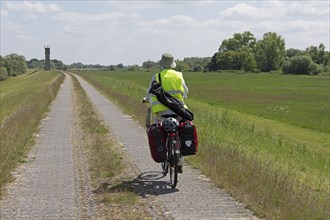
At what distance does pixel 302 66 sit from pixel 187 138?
400ft

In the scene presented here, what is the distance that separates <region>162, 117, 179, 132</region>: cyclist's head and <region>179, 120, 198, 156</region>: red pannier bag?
15cm

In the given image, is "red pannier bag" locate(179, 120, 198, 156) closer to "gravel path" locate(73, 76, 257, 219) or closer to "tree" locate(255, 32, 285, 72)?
"gravel path" locate(73, 76, 257, 219)

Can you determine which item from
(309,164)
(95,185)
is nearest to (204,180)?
(95,185)

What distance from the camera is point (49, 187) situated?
322 inches

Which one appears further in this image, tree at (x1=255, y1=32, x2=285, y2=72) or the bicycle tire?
tree at (x1=255, y1=32, x2=285, y2=72)

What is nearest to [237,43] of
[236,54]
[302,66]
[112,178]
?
[236,54]

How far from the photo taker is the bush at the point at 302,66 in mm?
122750

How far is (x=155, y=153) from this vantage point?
24.3ft

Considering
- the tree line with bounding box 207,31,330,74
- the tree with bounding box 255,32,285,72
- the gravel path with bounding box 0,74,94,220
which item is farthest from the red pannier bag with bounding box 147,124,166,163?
the tree with bounding box 255,32,285,72

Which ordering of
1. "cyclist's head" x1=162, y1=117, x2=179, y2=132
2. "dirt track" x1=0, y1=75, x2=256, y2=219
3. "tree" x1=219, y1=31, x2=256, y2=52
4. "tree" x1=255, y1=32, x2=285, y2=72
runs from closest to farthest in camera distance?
"dirt track" x1=0, y1=75, x2=256, y2=219, "cyclist's head" x1=162, y1=117, x2=179, y2=132, "tree" x1=255, y1=32, x2=285, y2=72, "tree" x1=219, y1=31, x2=256, y2=52

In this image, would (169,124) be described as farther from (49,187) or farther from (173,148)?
(49,187)

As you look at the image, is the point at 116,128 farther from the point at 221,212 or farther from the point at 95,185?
the point at 221,212

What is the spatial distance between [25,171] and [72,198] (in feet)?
8.73

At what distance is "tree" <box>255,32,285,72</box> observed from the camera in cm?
14175
